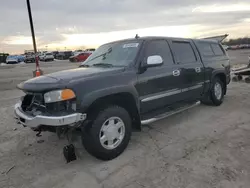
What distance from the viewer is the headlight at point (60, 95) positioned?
3.23m

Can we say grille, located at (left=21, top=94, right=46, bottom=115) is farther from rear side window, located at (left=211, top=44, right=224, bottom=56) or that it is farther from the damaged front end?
rear side window, located at (left=211, top=44, right=224, bottom=56)

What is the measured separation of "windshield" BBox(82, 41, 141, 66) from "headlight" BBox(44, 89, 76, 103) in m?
1.28

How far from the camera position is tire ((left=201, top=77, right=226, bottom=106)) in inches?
248

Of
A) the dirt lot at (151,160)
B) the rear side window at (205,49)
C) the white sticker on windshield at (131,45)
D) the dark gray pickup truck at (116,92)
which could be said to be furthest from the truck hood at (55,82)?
the rear side window at (205,49)

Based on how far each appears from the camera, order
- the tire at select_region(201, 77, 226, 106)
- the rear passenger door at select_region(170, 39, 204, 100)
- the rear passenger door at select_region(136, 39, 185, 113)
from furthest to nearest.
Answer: the tire at select_region(201, 77, 226, 106)
the rear passenger door at select_region(170, 39, 204, 100)
the rear passenger door at select_region(136, 39, 185, 113)

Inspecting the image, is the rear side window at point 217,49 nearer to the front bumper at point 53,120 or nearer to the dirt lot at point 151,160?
the dirt lot at point 151,160

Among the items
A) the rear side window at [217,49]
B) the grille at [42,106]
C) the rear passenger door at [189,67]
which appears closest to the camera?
the grille at [42,106]

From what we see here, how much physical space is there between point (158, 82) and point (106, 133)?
1428mm

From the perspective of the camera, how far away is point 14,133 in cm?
502

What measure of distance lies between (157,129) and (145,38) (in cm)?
183

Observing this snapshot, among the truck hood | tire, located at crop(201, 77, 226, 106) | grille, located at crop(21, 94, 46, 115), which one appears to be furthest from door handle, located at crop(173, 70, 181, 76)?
grille, located at crop(21, 94, 46, 115)

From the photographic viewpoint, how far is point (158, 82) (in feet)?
14.5

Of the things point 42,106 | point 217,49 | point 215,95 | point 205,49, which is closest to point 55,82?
point 42,106

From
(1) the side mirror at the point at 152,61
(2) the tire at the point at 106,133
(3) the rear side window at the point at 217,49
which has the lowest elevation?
(2) the tire at the point at 106,133
